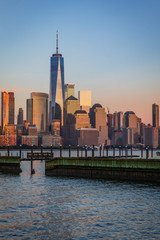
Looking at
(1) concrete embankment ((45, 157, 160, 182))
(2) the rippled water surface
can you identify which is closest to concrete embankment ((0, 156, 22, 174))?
(1) concrete embankment ((45, 157, 160, 182))

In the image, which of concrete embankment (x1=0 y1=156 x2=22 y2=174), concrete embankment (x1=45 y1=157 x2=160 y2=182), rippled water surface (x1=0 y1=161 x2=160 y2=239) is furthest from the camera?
concrete embankment (x1=0 y1=156 x2=22 y2=174)

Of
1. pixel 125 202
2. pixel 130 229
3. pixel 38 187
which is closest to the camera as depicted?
pixel 130 229

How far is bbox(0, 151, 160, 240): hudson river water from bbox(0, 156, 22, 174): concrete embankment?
32.7m

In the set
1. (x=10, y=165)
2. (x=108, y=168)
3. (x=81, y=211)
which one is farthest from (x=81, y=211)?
(x=10, y=165)

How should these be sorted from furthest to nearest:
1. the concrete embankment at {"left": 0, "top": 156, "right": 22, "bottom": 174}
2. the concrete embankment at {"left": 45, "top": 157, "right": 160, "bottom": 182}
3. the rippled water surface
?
the concrete embankment at {"left": 0, "top": 156, "right": 22, "bottom": 174}, the concrete embankment at {"left": 45, "top": 157, "right": 160, "bottom": 182}, the rippled water surface

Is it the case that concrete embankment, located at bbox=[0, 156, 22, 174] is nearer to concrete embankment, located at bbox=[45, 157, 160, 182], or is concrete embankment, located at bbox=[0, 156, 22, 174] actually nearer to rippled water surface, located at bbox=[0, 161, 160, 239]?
concrete embankment, located at bbox=[45, 157, 160, 182]

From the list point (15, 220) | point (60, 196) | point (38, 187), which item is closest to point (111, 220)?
point (15, 220)

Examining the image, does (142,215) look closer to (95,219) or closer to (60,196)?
(95,219)

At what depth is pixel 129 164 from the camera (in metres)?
74.7

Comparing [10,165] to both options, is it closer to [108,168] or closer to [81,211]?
[108,168]

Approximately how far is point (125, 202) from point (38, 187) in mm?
21748

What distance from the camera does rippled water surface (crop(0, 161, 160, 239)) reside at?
3431cm

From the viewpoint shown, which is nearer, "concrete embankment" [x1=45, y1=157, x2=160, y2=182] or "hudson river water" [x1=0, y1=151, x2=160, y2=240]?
"hudson river water" [x1=0, y1=151, x2=160, y2=240]

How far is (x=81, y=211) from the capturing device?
43844 millimetres
